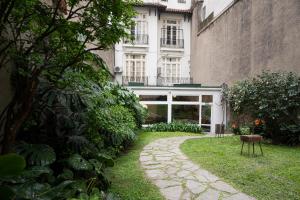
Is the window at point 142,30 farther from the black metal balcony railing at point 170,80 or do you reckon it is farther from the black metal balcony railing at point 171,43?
the black metal balcony railing at point 170,80

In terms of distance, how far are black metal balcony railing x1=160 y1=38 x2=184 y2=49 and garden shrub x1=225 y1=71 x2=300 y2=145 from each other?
37.5 feet

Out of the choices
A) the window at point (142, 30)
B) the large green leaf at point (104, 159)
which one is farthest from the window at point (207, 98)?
the large green leaf at point (104, 159)

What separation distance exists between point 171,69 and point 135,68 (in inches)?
114

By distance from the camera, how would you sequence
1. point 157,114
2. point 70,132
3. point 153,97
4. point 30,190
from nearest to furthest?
point 30,190 → point 70,132 → point 153,97 → point 157,114

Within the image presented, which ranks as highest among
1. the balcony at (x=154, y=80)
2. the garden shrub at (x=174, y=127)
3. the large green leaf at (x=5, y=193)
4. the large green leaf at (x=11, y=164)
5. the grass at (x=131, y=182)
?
the balcony at (x=154, y=80)

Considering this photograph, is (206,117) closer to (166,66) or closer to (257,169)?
(166,66)

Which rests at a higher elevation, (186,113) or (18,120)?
(18,120)

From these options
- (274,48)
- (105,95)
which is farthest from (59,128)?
(274,48)

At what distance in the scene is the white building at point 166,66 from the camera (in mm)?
16188

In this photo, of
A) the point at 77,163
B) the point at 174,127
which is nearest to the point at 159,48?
the point at 174,127

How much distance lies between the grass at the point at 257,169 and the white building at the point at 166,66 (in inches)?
294

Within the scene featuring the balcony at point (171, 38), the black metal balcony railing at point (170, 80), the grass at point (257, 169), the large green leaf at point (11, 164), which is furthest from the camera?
the balcony at point (171, 38)

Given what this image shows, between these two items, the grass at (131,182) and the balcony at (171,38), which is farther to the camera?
the balcony at (171,38)

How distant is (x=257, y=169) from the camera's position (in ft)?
19.9
